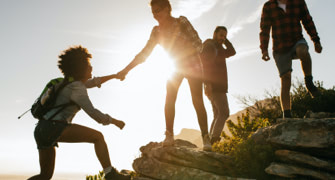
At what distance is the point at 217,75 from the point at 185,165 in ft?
9.07

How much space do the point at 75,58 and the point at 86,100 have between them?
2.32 ft

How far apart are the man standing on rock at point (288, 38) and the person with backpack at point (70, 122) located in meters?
3.39

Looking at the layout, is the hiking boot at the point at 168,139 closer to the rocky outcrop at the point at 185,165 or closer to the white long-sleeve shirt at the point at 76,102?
the rocky outcrop at the point at 185,165

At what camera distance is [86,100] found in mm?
3271

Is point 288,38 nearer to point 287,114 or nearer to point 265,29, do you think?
point 265,29

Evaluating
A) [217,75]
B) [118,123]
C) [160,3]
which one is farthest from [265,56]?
[118,123]

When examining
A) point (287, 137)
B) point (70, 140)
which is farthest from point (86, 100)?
point (287, 137)

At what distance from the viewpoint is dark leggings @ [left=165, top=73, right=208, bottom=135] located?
15.3ft

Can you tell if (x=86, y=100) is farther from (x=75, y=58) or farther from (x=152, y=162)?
(x=152, y=162)

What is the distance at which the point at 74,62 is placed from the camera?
11.5 ft

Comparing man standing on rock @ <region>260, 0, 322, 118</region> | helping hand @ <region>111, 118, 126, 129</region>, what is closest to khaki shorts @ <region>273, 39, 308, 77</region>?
man standing on rock @ <region>260, 0, 322, 118</region>

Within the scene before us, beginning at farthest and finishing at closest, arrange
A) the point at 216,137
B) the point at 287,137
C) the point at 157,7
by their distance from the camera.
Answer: the point at 216,137 < the point at 157,7 < the point at 287,137

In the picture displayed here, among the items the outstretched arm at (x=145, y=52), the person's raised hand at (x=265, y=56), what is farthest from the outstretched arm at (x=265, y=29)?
the outstretched arm at (x=145, y=52)

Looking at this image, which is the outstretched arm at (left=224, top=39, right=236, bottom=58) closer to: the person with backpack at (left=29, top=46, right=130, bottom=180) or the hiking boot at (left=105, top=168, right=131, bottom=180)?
the person with backpack at (left=29, top=46, right=130, bottom=180)
